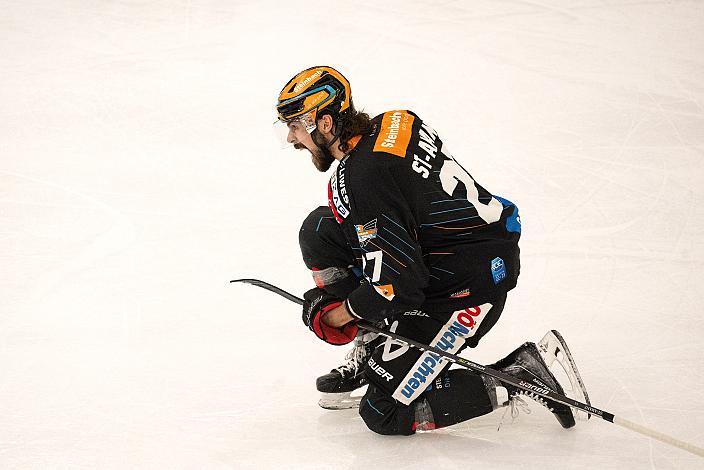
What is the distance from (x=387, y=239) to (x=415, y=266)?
11 cm

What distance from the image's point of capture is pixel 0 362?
300cm

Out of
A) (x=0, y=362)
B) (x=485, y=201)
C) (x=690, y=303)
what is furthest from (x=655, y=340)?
(x=0, y=362)

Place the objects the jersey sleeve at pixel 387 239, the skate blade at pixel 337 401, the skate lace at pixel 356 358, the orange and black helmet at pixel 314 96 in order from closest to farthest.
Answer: the jersey sleeve at pixel 387 239, the orange and black helmet at pixel 314 96, the skate blade at pixel 337 401, the skate lace at pixel 356 358

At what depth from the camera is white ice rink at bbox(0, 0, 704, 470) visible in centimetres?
260

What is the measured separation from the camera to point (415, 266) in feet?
7.80

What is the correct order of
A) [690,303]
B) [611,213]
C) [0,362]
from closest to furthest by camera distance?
[0,362], [690,303], [611,213]

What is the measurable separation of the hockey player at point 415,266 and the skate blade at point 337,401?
161mm

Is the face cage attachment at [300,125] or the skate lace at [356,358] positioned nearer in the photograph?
the face cage attachment at [300,125]

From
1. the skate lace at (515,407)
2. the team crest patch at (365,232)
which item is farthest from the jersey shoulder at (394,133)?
the skate lace at (515,407)

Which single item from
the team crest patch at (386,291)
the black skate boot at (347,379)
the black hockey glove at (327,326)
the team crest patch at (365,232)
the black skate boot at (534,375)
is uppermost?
the team crest patch at (365,232)

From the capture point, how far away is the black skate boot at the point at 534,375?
2535 mm

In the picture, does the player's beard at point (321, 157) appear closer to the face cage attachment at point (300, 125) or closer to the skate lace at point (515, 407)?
the face cage attachment at point (300, 125)

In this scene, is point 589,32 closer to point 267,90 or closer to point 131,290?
point 267,90

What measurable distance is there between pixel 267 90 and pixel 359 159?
307cm
